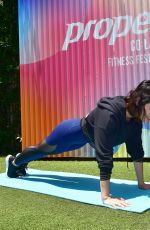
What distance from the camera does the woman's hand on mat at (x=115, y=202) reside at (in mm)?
2848

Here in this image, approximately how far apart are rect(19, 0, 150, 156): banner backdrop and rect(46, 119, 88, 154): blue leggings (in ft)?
6.08

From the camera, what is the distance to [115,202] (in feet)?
9.43

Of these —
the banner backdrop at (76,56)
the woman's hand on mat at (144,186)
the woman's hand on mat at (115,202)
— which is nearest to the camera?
the woman's hand on mat at (115,202)

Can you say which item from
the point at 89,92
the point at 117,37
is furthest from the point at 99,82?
the point at 117,37

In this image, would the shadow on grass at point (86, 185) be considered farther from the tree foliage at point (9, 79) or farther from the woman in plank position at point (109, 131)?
the tree foliage at point (9, 79)

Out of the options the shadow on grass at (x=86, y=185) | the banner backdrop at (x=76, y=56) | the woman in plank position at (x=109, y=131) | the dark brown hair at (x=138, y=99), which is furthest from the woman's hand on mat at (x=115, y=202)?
the banner backdrop at (x=76, y=56)

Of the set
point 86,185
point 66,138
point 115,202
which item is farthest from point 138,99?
point 86,185

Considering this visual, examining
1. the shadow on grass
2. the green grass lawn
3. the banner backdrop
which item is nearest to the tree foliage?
A: the banner backdrop

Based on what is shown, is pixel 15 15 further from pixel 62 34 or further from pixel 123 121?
pixel 123 121

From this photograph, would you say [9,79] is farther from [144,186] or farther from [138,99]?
[138,99]

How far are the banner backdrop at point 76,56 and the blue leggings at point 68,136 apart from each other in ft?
6.08

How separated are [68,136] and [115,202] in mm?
807

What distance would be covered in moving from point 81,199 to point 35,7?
11.5 feet

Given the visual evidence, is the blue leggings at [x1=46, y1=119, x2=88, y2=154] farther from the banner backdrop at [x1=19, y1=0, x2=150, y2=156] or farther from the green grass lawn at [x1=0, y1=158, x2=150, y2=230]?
the banner backdrop at [x1=19, y1=0, x2=150, y2=156]
